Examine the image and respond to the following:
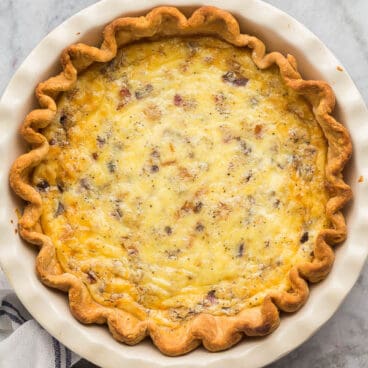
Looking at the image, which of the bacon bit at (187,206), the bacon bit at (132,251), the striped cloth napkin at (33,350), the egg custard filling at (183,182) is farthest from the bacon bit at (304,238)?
the striped cloth napkin at (33,350)

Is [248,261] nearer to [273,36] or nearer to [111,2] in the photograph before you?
[273,36]

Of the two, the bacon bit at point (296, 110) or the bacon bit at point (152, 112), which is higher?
the bacon bit at point (296, 110)

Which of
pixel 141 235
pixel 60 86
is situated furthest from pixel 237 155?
pixel 60 86

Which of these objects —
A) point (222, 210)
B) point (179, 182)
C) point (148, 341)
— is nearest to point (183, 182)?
point (179, 182)

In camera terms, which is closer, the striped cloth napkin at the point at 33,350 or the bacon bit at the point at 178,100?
the bacon bit at the point at 178,100

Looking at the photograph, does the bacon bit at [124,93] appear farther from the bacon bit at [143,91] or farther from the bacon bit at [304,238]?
the bacon bit at [304,238]

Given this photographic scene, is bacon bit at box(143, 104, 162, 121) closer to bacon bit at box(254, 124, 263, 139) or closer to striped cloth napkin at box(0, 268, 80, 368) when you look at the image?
Result: bacon bit at box(254, 124, 263, 139)

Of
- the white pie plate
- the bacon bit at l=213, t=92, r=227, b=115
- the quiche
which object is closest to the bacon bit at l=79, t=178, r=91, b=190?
the quiche
